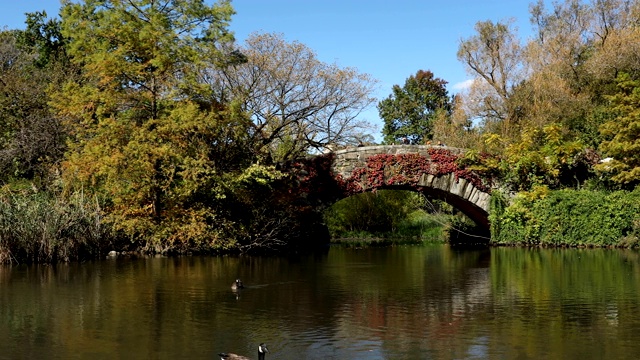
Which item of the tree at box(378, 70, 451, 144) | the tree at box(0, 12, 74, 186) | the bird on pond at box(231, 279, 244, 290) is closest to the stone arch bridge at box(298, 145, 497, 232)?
the tree at box(0, 12, 74, 186)

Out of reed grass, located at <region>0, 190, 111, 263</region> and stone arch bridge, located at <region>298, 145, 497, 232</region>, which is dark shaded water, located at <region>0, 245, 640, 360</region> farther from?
stone arch bridge, located at <region>298, 145, 497, 232</region>

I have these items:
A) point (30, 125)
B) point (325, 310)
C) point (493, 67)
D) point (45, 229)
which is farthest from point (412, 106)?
point (325, 310)

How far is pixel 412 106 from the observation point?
5756cm

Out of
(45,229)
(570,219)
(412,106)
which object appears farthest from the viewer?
(412,106)

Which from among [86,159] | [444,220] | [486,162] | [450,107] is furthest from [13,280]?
[450,107]

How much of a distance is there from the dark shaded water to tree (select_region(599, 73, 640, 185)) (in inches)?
269

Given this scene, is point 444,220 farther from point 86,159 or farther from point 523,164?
point 86,159

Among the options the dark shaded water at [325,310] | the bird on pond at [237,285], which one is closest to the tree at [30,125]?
the dark shaded water at [325,310]

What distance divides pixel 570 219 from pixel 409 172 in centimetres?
611

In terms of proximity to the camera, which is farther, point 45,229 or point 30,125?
point 30,125

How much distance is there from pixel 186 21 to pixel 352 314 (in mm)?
15487

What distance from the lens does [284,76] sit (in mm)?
28844

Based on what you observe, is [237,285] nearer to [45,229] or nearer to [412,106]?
[45,229]

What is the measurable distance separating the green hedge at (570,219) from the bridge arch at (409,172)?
4.16 feet
